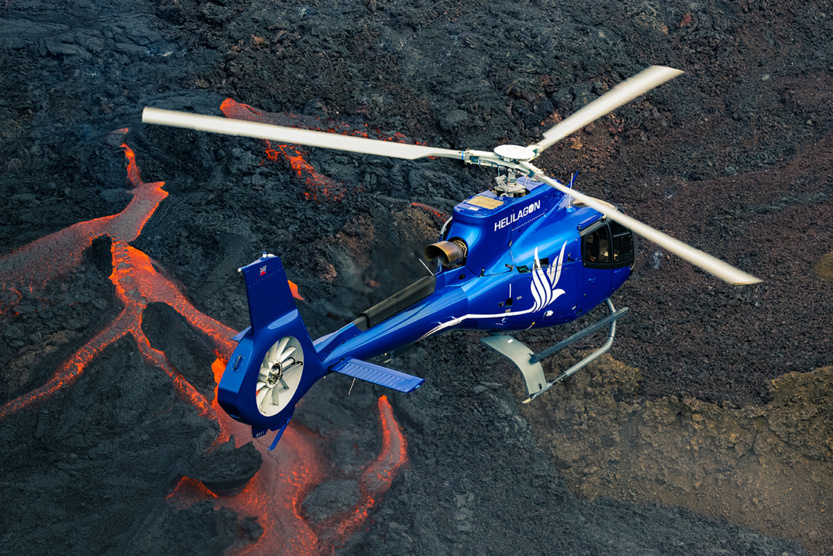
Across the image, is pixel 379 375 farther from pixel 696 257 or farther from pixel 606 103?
pixel 606 103

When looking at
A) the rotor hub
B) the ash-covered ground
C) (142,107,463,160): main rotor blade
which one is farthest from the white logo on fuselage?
the ash-covered ground

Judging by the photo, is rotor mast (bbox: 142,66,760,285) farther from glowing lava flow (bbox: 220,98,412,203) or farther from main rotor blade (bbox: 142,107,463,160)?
glowing lava flow (bbox: 220,98,412,203)

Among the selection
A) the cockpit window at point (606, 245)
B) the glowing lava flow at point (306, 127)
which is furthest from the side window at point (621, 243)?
the glowing lava flow at point (306, 127)

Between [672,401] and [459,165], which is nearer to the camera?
[672,401]

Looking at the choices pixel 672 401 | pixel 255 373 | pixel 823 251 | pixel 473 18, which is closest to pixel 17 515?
pixel 255 373

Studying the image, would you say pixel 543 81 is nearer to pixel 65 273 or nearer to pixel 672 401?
pixel 672 401

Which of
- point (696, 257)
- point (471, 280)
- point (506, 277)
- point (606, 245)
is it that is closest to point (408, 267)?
point (471, 280)
